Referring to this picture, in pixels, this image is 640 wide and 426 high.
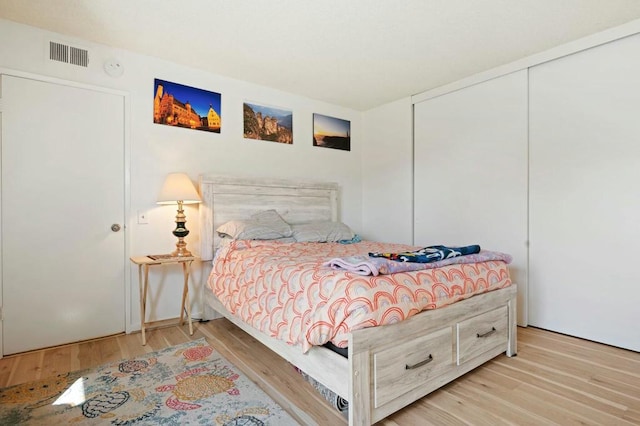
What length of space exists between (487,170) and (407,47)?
150cm

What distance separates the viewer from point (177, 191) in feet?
9.64

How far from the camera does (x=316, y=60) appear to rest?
3.21m

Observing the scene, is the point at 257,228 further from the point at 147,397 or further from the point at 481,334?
the point at 481,334

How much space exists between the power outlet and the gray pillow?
140 cm

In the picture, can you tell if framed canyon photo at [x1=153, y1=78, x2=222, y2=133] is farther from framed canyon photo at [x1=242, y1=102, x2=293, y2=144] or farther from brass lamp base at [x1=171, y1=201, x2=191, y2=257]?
brass lamp base at [x1=171, y1=201, x2=191, y2=257]

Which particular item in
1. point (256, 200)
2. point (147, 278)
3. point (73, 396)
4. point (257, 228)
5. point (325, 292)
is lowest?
point (73, 396)

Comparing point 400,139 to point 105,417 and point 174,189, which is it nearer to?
point 174,189

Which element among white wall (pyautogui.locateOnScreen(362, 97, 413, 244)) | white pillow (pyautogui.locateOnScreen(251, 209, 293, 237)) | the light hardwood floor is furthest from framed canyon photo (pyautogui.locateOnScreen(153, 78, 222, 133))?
white wall (pyautogui.locateOnScreen(362, 97, 413, 244))

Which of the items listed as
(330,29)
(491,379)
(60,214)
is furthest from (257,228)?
(491,379)

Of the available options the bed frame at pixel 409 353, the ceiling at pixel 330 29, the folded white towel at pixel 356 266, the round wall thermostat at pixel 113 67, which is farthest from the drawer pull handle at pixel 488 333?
the round wall thermostat at pixel 113 67

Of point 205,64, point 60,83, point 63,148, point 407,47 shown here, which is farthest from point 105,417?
point 407,47

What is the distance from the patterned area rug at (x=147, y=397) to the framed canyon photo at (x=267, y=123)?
2.44 metres

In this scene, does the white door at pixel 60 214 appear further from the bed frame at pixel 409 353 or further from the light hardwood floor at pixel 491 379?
the bed frame at pixel 409 353

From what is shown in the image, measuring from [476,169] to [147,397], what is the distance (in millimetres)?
3484
